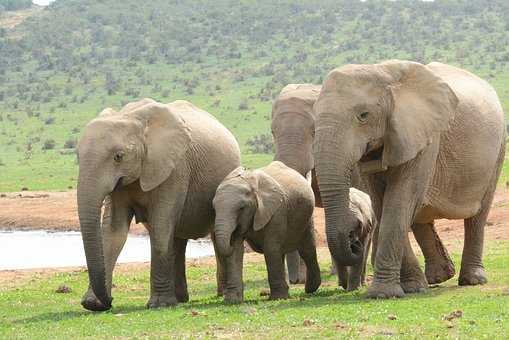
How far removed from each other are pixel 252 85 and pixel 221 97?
4846 millimetres

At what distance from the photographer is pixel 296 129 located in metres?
16.9

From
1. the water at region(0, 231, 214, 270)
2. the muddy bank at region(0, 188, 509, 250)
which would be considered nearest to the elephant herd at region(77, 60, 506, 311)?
the water at region(0, 231, 214, 270)

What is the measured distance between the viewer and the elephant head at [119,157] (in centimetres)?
1218

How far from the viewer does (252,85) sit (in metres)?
64.2

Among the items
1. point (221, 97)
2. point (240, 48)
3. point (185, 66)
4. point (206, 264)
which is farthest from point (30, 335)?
point (240, 48)

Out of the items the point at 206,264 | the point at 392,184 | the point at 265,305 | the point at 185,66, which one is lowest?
the point at 185,66

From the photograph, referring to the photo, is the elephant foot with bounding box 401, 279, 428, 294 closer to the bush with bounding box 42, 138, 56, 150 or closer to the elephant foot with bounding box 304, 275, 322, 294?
the elephant foot with bounding box 304, 275, 322, 294

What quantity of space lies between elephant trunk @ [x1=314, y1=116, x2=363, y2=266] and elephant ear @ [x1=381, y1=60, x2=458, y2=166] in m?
0.72

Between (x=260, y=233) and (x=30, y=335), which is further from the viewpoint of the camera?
(x=260, y=233)

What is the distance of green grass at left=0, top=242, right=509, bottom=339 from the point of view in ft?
33.9

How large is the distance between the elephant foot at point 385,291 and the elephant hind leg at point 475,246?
6.49 ft

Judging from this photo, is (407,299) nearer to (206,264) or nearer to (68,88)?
(206,264)

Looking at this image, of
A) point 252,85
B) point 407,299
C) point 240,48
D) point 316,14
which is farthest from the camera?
point 316,14

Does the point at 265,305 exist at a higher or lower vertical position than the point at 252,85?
higher
